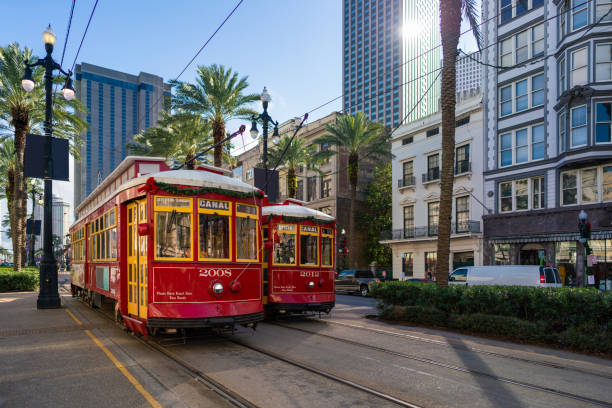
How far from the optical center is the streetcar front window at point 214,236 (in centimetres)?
912

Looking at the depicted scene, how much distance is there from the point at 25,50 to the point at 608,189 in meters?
32.5

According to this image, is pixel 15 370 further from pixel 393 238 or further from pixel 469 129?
pixel 393 238

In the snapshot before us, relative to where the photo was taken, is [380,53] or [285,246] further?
[380,53]

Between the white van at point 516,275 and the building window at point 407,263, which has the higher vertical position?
the white van at point 516,275

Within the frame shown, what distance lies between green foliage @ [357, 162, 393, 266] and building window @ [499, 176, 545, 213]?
15.6 meters

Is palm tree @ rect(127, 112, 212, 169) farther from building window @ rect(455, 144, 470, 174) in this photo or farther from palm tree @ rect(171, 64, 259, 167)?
building window @ rect(455, 144, 470, 174)

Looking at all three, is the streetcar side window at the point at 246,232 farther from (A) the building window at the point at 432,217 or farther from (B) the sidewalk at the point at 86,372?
(A) the building window at the point at 432,217

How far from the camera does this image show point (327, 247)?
14.3 meters

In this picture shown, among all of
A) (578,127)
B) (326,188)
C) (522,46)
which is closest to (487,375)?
(578,127)

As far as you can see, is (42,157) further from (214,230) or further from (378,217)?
(378,217)

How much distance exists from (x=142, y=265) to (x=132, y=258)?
809 mm

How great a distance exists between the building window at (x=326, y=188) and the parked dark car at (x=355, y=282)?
19.3 meters

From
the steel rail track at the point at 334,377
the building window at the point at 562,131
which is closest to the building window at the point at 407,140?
the building window at the point at 562,131

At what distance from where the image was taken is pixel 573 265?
2653cm
